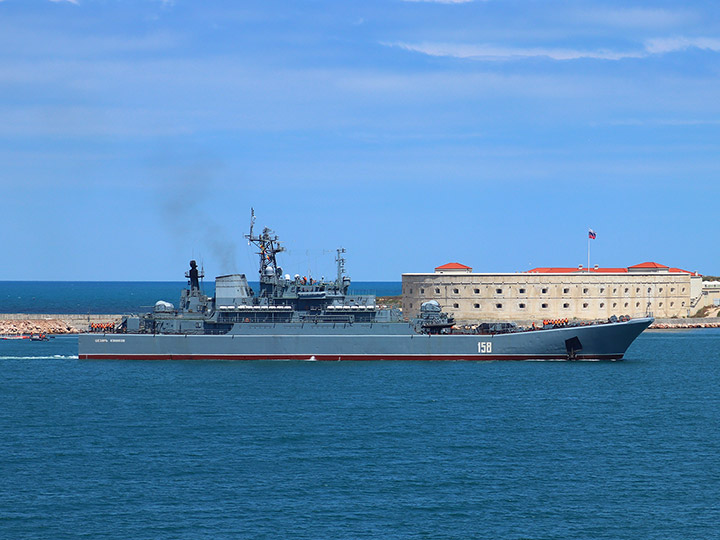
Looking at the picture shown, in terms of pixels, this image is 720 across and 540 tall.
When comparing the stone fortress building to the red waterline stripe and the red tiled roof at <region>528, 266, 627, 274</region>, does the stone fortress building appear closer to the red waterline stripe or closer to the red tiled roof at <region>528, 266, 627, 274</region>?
the red tiled roof at <region>528, 266, 627, 274</region>

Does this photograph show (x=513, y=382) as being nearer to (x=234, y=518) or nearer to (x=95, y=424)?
(x=95, y=424)

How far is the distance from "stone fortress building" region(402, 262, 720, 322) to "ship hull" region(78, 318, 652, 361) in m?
48.8

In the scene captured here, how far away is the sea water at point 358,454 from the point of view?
25.0 meters

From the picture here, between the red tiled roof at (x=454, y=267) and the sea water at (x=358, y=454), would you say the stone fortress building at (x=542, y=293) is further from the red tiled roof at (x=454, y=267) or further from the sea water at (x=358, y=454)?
the sea water at (x=358, y=454)

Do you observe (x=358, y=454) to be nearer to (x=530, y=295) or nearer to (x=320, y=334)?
(x=320, y=334)

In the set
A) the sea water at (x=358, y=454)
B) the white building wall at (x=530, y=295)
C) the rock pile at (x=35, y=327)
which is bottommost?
the sea water at (x=358, y=454)

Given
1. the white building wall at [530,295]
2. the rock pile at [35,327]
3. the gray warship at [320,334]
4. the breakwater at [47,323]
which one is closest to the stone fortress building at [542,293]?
the white building wall at [530,295]

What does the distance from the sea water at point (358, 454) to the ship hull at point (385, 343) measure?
4.23 m

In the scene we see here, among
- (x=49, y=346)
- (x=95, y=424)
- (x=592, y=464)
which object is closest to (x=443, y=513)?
(x=592, y=464)

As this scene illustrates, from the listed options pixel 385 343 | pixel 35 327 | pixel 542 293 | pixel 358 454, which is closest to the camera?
pixel 358 454

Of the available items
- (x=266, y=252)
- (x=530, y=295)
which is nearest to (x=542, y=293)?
(x=530, y=295)

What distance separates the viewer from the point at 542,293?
360 ft

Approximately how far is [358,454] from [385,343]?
84.3ft

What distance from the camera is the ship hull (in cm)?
5809
